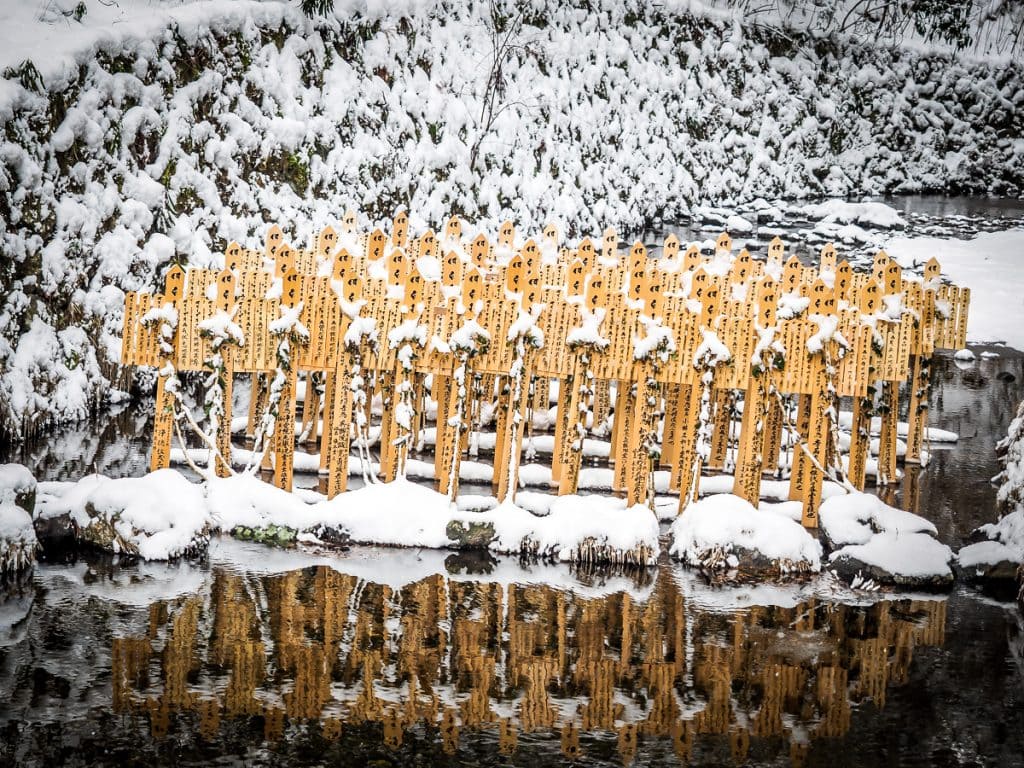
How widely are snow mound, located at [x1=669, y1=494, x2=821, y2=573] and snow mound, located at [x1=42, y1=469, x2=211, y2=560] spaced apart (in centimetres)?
376

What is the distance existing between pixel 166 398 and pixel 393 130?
33.1 ft

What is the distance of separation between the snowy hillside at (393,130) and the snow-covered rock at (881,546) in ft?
25.6

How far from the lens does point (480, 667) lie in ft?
18.8

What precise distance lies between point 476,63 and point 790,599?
15.4 metres

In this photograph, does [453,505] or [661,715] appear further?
[453,505]

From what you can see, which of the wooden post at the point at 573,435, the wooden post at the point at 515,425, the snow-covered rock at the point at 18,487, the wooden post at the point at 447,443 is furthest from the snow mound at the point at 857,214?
the snow-covered rock at the point at 18,487

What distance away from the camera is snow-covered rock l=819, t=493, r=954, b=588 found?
7203mm

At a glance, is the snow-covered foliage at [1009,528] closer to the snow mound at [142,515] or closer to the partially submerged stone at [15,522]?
the snow mound at [142,515]

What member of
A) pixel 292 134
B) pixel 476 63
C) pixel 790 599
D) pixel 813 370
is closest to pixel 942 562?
pixel 790 599

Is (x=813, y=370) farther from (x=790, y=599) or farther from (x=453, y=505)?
(x=453, y=505)

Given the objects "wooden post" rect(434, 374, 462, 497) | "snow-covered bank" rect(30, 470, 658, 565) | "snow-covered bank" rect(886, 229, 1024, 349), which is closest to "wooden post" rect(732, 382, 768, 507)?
"snow-covered bank" rect(30, 470, 658, 565)

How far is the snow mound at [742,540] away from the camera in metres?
7.36

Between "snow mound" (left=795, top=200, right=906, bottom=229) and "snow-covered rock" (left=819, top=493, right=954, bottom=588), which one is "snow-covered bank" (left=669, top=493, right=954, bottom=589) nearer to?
"snow-covered rock" (left=819, top=493, right=954, bottom=588)

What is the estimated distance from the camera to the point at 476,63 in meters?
19.7
